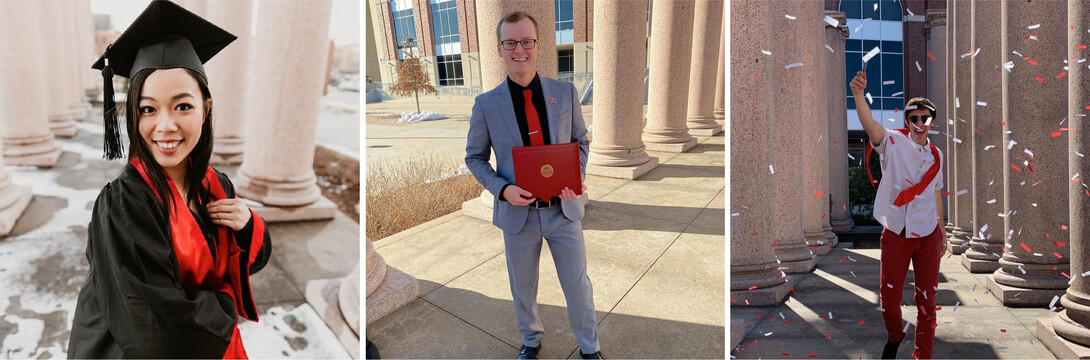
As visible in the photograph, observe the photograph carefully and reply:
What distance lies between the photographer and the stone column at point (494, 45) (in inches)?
295

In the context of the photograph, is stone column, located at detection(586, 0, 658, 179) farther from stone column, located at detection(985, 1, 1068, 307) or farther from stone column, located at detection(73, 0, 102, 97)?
stone column, located at detection(73, 0, 102, 97)

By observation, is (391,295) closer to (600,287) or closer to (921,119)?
(600,287)

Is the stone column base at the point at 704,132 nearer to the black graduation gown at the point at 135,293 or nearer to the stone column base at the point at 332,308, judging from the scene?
the stone column base at the point at 332,308

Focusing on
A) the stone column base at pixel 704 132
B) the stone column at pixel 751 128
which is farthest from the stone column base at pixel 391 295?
the stone column base at pixel 704 132

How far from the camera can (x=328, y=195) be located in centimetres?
554

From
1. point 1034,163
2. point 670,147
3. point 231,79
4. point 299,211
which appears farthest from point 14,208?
point 670,147

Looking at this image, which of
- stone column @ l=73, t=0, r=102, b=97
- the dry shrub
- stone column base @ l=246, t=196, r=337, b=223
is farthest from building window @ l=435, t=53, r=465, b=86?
stone column @ l=73, t=0, r=102, b=97

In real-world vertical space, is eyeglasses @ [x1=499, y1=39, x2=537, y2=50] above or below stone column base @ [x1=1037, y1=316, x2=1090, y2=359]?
above

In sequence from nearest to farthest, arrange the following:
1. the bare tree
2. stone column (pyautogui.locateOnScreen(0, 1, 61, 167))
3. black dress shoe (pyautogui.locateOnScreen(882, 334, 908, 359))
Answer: stone column (pyautogui.locateOnScreen(0, 1, 61, 167)) < black dress shoe (pyautogui.locateOnScreen(882, 334, 908, 359)) < the bare tree

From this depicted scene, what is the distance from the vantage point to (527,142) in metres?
3.53

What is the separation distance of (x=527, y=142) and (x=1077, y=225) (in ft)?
16.4

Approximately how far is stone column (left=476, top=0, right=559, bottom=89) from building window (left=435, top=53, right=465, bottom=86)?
4381 centimetres

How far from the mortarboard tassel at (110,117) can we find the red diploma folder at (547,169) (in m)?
1.76

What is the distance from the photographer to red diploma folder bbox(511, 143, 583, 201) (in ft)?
10.8
